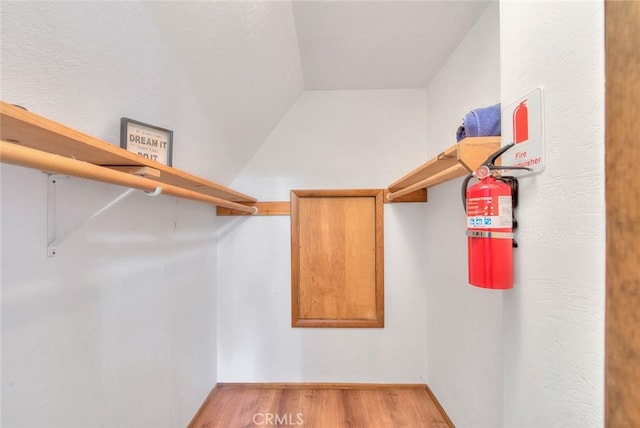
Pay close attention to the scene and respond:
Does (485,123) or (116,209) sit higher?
(485,123)

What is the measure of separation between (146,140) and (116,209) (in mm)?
342

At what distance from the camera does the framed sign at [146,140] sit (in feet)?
2.97

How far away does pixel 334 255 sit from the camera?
2.15 metres

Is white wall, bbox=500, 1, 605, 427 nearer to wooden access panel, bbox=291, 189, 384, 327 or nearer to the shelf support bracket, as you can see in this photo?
the shelf support bracket

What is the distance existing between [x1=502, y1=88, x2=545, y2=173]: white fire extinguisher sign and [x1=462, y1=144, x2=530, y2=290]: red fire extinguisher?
3 centimetres

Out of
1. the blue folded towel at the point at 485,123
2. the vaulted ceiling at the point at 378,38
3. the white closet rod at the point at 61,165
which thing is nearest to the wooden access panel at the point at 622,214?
the blue folded towel at the point at 485,123

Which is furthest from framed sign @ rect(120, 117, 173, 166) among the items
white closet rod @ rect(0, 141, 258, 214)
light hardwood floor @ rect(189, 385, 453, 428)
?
light hardwood floor @ rect(189, 385, 453, 428)

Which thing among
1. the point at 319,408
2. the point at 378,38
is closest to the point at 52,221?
the point at 378,38

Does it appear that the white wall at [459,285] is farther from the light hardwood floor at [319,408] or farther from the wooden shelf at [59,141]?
the wooden shelf at [59,141]

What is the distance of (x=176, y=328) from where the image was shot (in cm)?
150

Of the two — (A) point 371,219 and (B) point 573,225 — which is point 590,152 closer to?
(B) point 573,225

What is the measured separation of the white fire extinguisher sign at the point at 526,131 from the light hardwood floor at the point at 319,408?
1.86m

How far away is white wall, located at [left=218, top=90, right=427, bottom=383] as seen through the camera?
2064mm

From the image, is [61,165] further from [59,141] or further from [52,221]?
[52,221]
